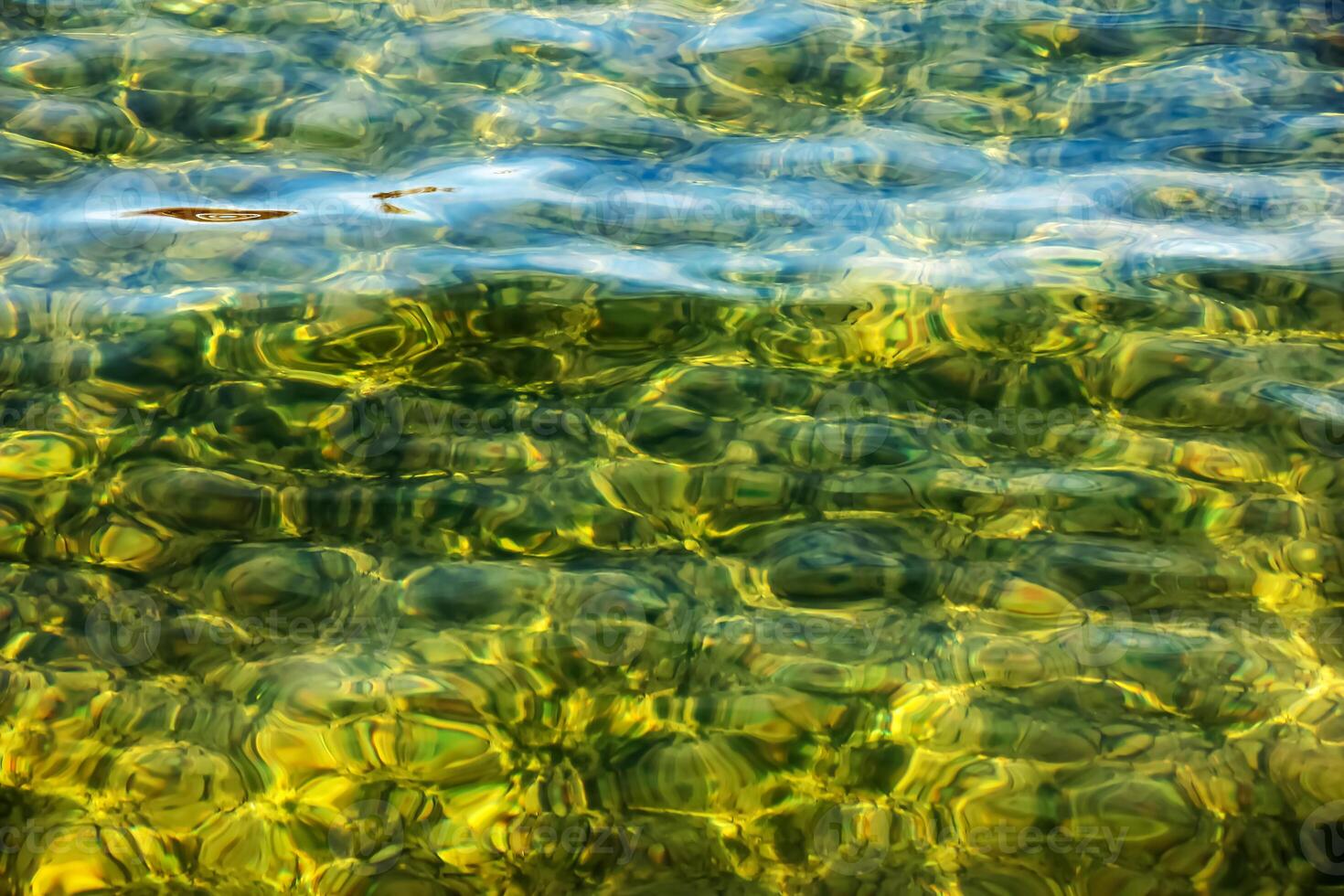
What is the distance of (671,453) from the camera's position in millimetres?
2041

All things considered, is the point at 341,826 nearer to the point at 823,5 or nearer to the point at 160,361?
the point at 160,361

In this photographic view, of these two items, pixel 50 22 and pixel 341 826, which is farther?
pixel 50 22

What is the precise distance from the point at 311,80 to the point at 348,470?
126cm

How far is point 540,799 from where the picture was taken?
1626 mm

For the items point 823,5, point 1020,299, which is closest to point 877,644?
point 1020,299

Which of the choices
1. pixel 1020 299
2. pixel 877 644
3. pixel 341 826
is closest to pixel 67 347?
pixel 341 826

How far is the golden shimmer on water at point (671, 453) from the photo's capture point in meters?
1.61

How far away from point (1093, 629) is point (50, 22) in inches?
113

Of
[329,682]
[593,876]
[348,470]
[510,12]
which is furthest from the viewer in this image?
[510,12]

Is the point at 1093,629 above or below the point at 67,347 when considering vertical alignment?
below

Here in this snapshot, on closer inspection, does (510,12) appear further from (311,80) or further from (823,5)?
(823,5)

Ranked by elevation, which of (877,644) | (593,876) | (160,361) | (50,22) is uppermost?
(50,22)

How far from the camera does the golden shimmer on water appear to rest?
1613 mm

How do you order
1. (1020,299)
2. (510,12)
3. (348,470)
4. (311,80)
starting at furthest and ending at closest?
1. (510,12)
2. (311,80)
3. (1020,299)
4. (348,470)
